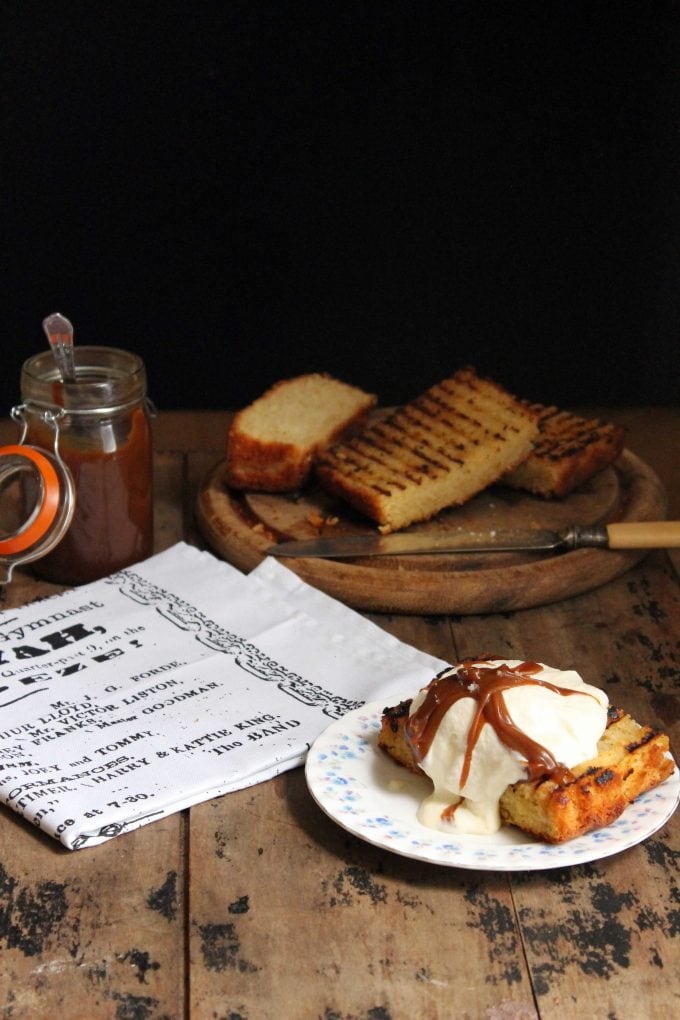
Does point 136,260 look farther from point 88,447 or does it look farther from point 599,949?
point 599,949

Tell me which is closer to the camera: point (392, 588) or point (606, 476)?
point (392, 588)

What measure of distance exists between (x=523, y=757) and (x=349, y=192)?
1.61m

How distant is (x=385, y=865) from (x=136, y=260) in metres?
1.61

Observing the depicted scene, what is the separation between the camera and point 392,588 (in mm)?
1979

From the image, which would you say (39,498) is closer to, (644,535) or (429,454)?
(429,454)

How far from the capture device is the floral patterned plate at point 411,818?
131 centimetres

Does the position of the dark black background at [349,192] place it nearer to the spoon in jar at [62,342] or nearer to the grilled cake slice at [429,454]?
the grilled cake slice at [429,454]

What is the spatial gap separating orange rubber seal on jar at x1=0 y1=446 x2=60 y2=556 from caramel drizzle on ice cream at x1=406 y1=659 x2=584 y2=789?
2.42ft

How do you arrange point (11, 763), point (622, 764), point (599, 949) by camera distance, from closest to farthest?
point (599, 949), point (622, 764), point (11, 763)

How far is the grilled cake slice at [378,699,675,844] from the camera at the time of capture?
1.32 m

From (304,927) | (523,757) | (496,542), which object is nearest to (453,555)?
(496,542)

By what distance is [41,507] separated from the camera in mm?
1908

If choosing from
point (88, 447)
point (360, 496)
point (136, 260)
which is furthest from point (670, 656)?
point (136, 260)

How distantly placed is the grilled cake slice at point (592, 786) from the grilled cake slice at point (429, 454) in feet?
2.39
